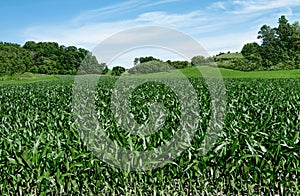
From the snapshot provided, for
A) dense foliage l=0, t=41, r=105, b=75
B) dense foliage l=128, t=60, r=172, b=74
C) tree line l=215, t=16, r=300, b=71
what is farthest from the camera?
dense foliage l=0, t=41, r=105, b=75

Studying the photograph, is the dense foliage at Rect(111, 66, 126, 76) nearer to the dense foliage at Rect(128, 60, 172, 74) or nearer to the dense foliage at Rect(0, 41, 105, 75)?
the dense foliage at Rect(128, 60, 172, 74)

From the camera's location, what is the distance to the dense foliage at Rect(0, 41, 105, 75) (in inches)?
3543

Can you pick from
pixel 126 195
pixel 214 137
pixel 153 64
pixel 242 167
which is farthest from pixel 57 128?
pixel 153 64

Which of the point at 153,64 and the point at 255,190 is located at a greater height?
the point at 153,64

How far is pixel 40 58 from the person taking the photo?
10038 cm

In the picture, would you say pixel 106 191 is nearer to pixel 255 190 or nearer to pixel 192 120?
pixel 255 190

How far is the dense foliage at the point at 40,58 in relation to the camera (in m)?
90.0

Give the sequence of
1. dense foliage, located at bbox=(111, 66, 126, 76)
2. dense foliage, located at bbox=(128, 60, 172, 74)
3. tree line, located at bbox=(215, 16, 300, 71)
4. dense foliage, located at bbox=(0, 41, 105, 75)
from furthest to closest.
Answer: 1. dense foliage, located at bbox=(0, 41, 105, 75)
2. tree line, located at bbox=(215, 16, 300, 71)
3. dense foliage, located at bbox=(128, 60, 172, 74)
4. dense foliage, located at bbox=(111, 66, 126, 76)

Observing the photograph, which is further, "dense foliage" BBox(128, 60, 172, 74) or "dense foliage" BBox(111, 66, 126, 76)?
"dense foliage" BBox(128, 60, 172, 74)

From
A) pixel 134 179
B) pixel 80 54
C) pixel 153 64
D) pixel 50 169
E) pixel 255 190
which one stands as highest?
pixel 80 54

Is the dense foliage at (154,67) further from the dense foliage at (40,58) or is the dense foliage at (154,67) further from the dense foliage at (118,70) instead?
the dense foliage at (40,58)

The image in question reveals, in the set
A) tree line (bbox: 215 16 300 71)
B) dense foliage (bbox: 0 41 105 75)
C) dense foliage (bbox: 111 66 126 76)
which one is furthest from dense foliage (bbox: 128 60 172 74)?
dense foliage (bbox: 0 41 105 75)

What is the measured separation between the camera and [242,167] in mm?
5367

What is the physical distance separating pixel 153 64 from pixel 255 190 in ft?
67.6
